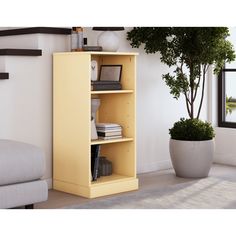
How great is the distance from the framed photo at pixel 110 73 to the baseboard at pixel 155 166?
1.06 meters

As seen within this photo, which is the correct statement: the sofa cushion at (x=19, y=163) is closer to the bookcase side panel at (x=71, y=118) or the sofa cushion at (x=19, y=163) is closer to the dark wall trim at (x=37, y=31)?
the bookcase side panel at (x=71, y=118)

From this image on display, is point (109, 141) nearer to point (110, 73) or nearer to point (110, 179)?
point (110, 179)

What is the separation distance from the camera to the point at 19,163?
2598 mm

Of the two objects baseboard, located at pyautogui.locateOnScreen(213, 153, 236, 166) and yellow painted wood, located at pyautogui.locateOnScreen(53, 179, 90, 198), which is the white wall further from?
yellow painted wood, located at pyautogui.locateOnScreen(53, 179, 90, 198)

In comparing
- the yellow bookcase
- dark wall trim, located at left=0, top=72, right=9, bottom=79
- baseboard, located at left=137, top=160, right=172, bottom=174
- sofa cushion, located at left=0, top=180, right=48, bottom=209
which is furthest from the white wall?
sofa cushion, located at left=0, top=180, right=48, bottom=209

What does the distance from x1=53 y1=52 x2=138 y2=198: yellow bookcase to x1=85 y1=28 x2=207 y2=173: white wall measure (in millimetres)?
556

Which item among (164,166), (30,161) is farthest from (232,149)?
(30,161)

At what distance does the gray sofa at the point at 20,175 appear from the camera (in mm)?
2562

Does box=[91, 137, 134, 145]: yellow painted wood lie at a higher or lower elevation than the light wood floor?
higher

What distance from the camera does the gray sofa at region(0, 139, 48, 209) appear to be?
2.56 meters

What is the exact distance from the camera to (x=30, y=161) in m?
2.65

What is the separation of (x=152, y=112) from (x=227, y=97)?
99cm

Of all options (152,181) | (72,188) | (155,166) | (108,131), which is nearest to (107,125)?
(108,131)

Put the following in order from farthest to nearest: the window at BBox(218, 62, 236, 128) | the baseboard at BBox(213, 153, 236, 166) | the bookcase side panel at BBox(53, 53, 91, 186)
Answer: the window at BBox(218, 62, 236, 128), the baseboard at BBox(213, 153, 236, 166), the bookcase side panel at BBox(53, 53, 91, 186)
